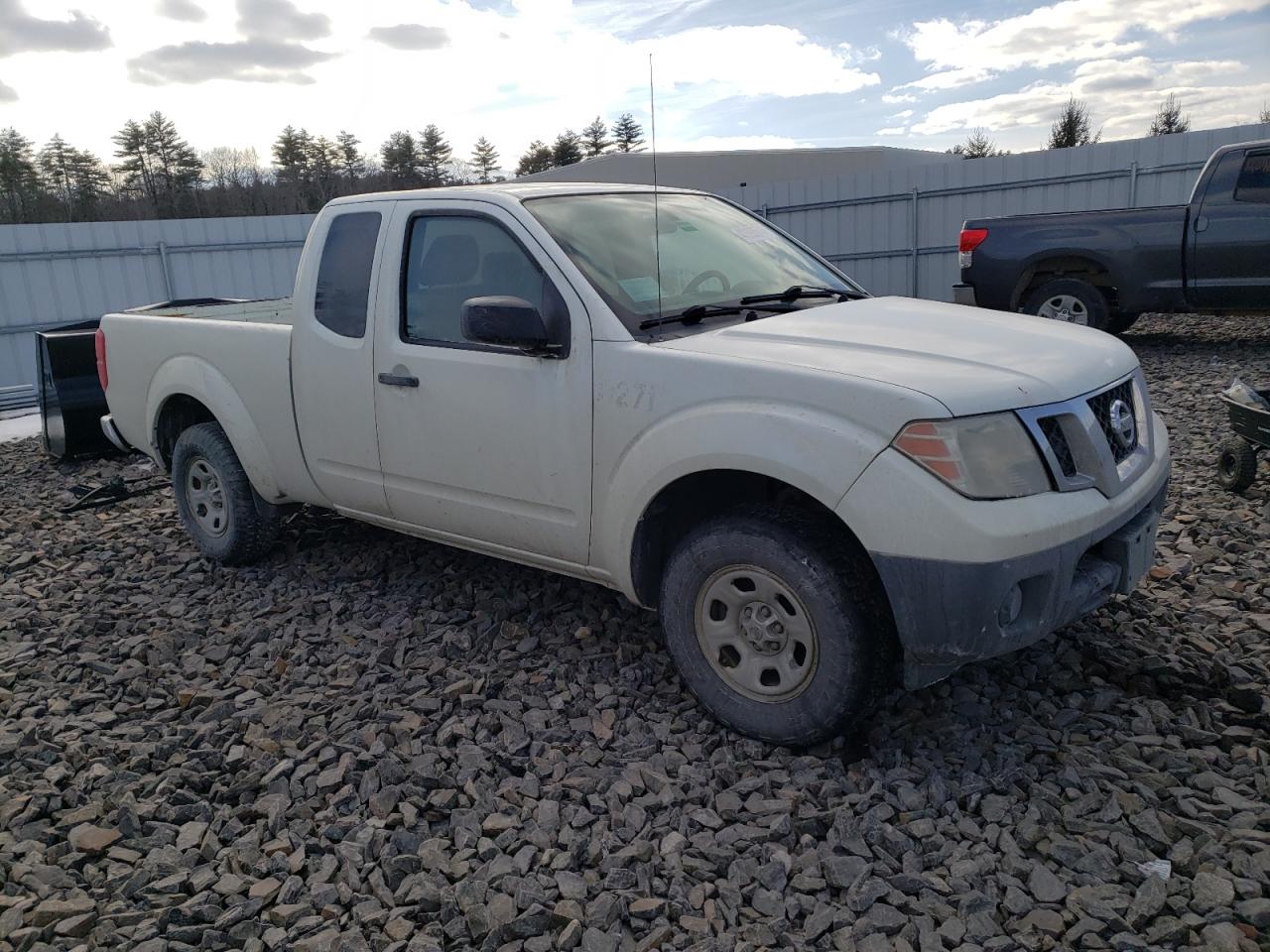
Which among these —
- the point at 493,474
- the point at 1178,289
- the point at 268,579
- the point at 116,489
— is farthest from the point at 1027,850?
the point at 1178,289

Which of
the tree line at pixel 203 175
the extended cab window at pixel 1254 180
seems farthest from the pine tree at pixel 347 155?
the extended cab window at pixel 1254 180

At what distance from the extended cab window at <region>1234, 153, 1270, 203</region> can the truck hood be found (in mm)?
7300

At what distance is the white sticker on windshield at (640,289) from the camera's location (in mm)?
3596

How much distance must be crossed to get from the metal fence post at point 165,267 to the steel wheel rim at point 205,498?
13.3 m

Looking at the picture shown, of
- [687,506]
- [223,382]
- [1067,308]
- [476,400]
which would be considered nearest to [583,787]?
[687,506]

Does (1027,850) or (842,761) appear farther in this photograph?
(842,761)

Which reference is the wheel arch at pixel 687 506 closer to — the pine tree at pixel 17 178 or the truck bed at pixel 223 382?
the truck bed at pixel 223 382

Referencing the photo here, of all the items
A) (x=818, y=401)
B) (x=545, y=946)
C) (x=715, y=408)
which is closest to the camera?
(x=545, y=946)

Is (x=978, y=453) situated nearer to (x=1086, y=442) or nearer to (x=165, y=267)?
(x=1086, y=442)

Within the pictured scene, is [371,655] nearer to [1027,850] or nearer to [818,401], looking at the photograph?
[818,401]

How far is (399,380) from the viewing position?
4.05m

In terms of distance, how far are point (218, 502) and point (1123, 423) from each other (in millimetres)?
4581

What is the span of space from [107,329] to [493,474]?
11.2ft

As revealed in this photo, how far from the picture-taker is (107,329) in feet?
18.9
